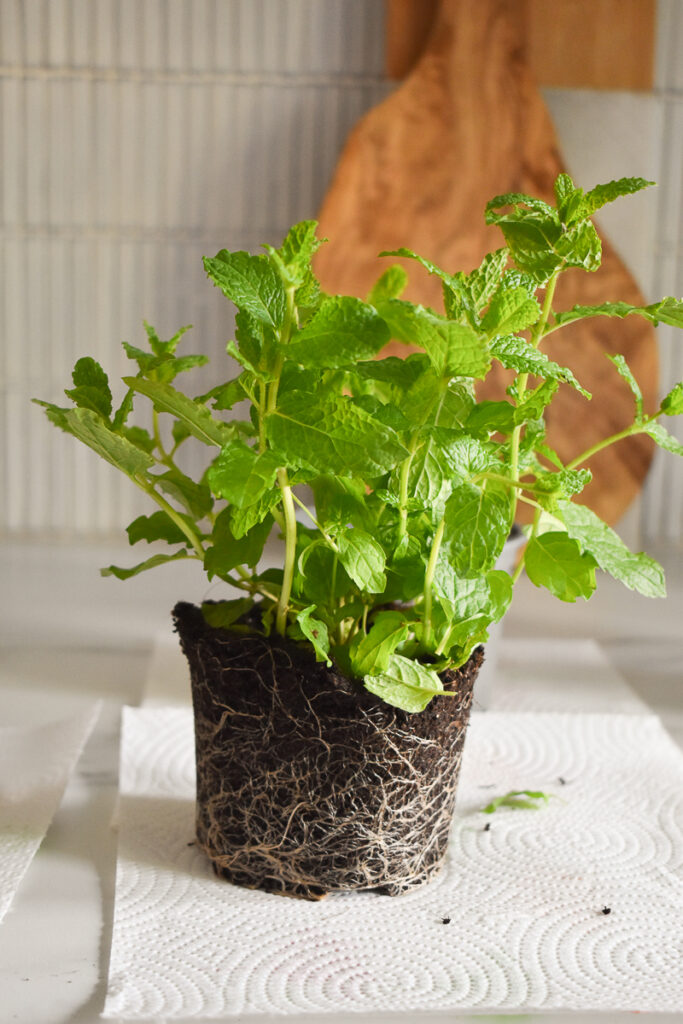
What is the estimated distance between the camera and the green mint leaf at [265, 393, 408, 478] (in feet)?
1.55


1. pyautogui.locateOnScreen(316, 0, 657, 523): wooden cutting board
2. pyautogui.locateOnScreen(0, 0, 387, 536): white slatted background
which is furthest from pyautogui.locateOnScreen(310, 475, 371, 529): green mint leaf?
pyautogui.locateOnScreen(0, 0, 387, 536): white slatted background

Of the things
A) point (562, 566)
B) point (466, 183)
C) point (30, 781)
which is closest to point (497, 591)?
point (562, 566)

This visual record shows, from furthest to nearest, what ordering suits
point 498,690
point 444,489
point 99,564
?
point 99,564 → point 498,690 → point 444,489

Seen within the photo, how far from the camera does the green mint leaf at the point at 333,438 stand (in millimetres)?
473

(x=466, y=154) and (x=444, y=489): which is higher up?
(x=466, y=154)

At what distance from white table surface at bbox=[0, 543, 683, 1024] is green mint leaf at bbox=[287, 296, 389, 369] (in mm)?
283

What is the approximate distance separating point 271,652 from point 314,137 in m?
1.19

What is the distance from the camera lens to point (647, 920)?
59 cm

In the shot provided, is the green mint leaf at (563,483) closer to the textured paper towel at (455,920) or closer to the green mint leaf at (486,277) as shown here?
the green mint leaf at (486,277)

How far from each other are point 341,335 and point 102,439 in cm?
13

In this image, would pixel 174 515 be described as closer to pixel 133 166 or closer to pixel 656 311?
pixel 656 311

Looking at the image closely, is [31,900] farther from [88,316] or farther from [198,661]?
[88,316]

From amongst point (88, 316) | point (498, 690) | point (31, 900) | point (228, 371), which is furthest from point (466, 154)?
point (31, 900)

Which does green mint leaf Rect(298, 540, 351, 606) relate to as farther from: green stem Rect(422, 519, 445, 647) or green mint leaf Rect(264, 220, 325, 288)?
green mint leaf Rect(264, 220, 325, 288)
